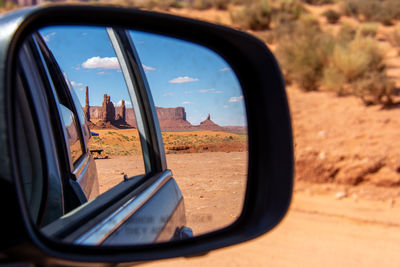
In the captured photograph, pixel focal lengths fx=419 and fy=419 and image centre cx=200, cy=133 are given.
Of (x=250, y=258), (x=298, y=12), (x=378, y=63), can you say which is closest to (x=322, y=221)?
(x=250, y=258)

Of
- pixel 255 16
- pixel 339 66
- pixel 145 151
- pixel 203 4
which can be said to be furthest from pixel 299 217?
pixel 203 4

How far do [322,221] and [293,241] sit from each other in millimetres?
1081

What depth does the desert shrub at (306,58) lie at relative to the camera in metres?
16.2

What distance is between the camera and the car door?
1.75 metres

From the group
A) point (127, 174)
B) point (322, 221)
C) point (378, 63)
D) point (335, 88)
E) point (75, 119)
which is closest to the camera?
point (127, 174)

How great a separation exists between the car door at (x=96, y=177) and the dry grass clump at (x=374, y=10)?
29.1 metres

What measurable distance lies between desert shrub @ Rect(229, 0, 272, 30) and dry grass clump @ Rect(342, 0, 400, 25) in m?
6.38

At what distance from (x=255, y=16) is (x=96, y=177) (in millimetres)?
27581

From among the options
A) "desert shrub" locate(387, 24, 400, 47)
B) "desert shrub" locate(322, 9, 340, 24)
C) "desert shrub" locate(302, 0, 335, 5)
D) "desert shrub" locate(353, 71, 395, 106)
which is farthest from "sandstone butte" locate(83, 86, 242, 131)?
"desert shrub" locate(302, 0, 335, 5)

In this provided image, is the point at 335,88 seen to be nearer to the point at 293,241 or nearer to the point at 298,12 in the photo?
the point at 293,241

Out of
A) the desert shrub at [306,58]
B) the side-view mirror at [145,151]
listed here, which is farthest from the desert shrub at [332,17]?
the side-view mirror at [145,151]

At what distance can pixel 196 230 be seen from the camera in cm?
203

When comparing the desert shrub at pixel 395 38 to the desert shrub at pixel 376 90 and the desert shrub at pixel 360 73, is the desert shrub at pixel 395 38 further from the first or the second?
the desert shrub at pixel 376 90

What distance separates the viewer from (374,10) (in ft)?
95.0
